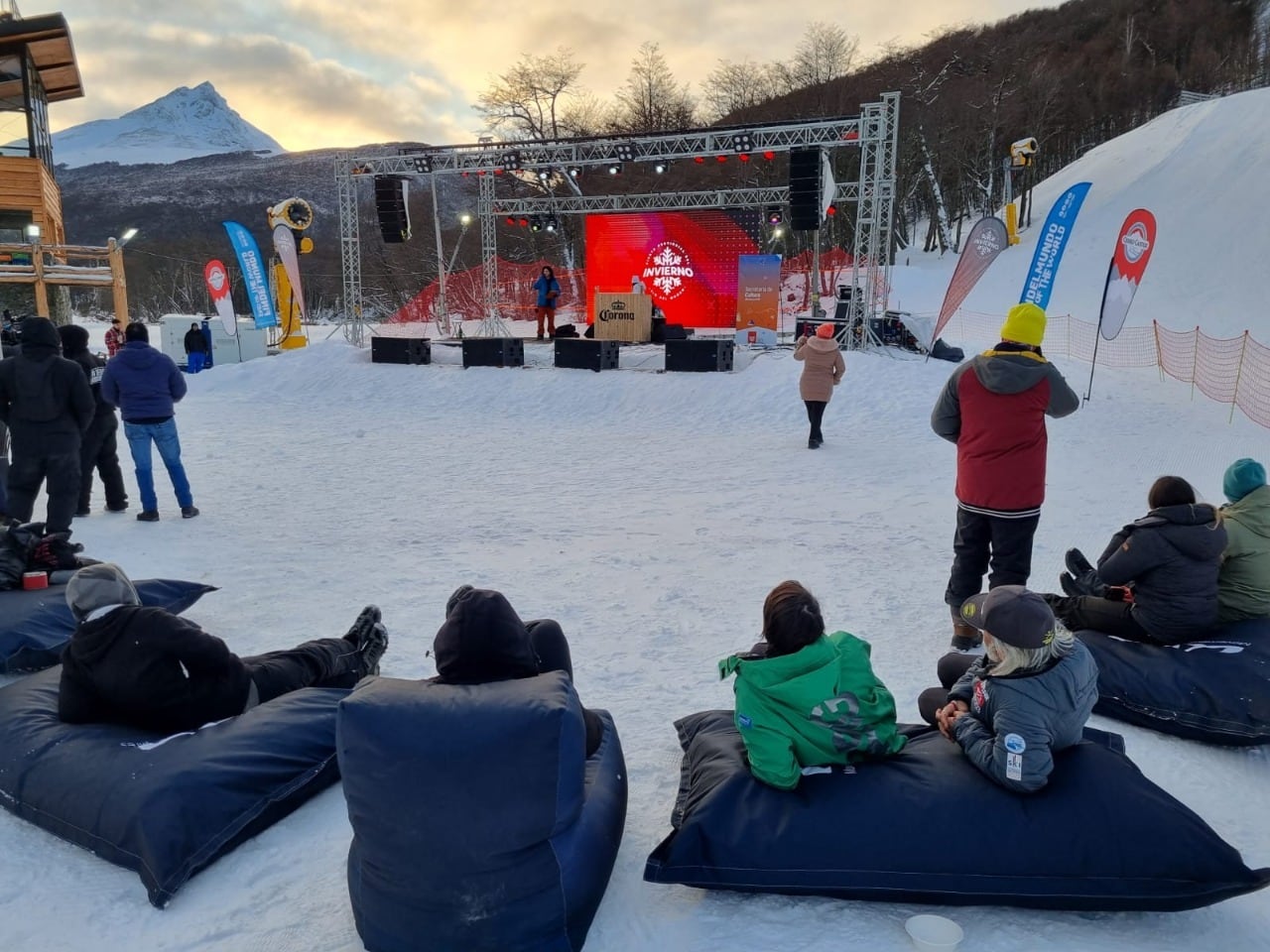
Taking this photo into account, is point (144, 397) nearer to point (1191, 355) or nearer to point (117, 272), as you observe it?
point (117, 272)

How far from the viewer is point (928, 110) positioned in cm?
3775

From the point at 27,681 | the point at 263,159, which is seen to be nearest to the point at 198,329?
the point at 27,681

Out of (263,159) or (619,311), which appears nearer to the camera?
(619,311)

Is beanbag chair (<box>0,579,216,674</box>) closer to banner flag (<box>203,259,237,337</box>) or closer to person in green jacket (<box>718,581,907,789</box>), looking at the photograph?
person in green jacket (<box>718,581,907,789</box>)

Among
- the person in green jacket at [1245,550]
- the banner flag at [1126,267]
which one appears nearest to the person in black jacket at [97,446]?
the person in green jacket at [1245,550]

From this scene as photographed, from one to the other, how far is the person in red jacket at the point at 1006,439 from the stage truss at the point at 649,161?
10228mm

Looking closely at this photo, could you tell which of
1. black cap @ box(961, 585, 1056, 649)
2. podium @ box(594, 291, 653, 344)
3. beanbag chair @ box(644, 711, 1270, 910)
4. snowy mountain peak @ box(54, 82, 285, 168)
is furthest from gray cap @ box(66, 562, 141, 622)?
snowy mountain peak @ box(54, 82, 285, 168)

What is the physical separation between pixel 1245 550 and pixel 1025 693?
1.68 metres

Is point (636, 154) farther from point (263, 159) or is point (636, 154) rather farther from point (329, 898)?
point (263, 159)

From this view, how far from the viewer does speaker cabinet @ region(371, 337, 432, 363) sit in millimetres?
15516

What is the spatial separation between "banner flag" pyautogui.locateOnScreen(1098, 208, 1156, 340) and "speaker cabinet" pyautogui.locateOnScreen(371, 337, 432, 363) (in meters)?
11.6

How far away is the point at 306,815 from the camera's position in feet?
8.61

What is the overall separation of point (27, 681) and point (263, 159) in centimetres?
8348

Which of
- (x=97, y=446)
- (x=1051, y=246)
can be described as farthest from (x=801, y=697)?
(x=1051, y=246)
